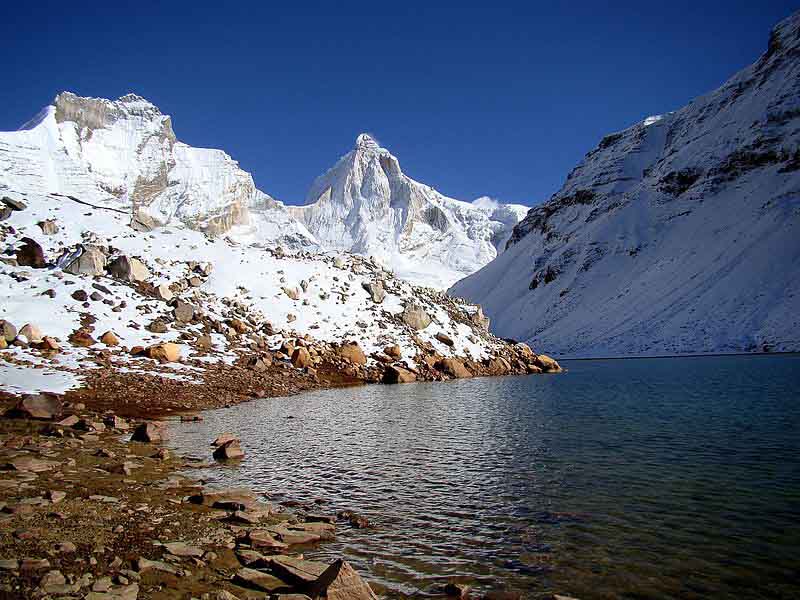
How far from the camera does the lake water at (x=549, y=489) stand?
23.5 ft

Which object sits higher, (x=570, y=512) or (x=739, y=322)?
(x=739, y=322)

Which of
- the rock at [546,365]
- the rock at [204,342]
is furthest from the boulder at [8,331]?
the rock at [546,365]

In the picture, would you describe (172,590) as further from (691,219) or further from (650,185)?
(650,185)

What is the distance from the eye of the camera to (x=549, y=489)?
11.1m

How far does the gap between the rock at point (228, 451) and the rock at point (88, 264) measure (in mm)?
23468

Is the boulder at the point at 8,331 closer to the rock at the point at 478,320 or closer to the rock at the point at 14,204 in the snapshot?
the rock at the point at 14,204

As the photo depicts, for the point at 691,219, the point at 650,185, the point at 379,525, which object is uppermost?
the point at 650,185

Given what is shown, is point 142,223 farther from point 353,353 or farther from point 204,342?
point 353,353

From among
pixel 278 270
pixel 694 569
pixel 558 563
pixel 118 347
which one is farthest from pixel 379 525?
pixel 278 270

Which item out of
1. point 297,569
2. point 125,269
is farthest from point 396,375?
point 297,569

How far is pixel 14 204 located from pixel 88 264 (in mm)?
10580

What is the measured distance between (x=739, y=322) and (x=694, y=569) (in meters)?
92.8

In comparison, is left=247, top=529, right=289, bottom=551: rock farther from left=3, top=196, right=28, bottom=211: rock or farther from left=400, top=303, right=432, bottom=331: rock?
left=3, top=196, right=28, bottom=211: rock

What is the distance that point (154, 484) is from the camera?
35.8 feet
